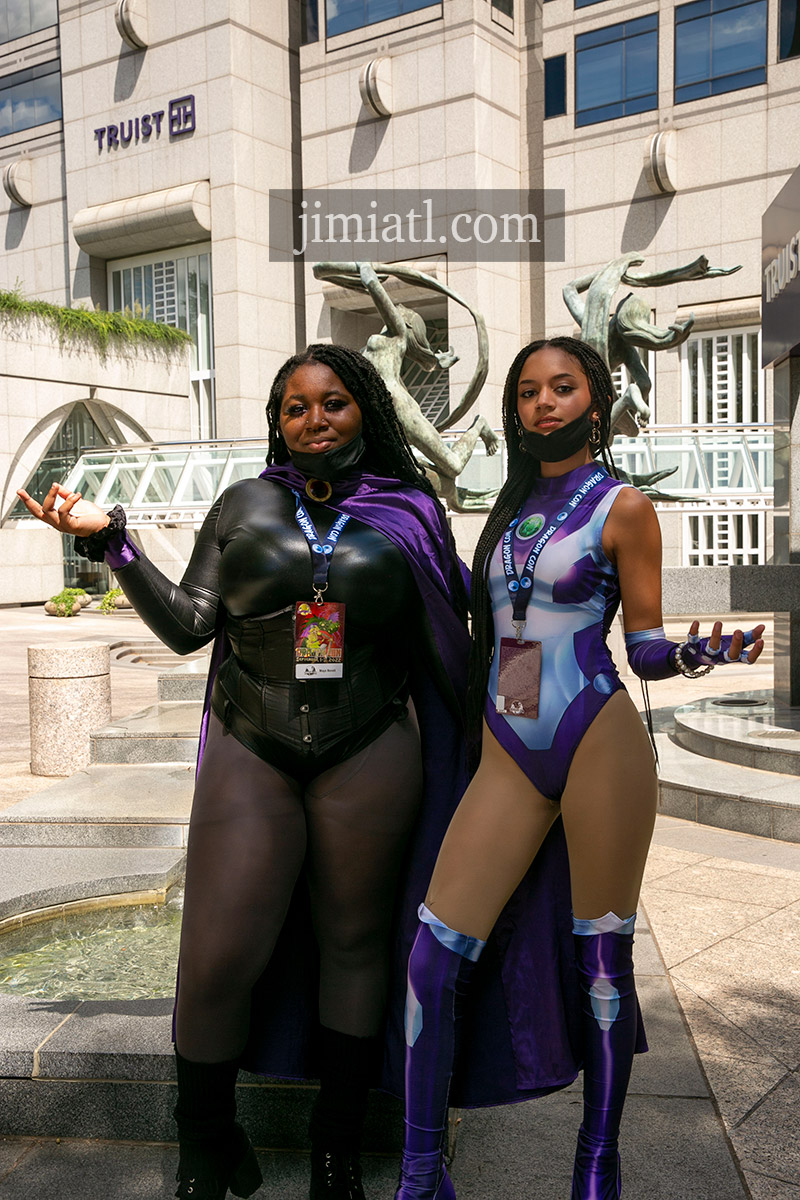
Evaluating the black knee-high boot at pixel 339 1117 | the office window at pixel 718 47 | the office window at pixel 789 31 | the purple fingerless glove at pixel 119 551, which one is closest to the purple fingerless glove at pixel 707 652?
the black knee-high boot at pixel 339 1117

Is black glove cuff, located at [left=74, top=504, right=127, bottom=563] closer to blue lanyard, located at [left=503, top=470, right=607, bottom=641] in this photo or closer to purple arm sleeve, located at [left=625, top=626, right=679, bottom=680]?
blue lanyard, located at [left=503, top=470, right=607, bottom=641]

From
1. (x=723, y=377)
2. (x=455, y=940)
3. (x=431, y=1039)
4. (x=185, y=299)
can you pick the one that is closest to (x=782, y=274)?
(x=455, y=940)

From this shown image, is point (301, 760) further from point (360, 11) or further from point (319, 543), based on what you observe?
point (360, 11)

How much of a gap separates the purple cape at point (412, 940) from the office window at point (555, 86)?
2636 centimetres

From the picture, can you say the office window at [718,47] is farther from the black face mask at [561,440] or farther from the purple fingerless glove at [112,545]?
the purple fingerless glove at [112,545]

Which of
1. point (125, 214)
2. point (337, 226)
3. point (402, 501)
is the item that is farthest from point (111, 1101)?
→ point (125, 214)

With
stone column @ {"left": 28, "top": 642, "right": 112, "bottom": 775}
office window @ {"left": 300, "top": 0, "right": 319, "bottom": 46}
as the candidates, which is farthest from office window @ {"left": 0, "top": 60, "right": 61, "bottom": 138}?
stone column @ {"left": 28, "top": 642, "right": 112, "bottom": 775}

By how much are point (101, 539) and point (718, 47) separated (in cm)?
2517

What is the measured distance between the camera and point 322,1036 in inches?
97.4

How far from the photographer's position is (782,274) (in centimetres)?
797

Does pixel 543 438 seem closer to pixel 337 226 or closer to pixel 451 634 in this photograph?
pixel 451 634

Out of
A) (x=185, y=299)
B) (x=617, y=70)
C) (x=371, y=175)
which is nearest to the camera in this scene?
(x=617, y=70)

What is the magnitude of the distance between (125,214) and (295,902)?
101 ft

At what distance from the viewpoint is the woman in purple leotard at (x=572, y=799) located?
2.28 m
